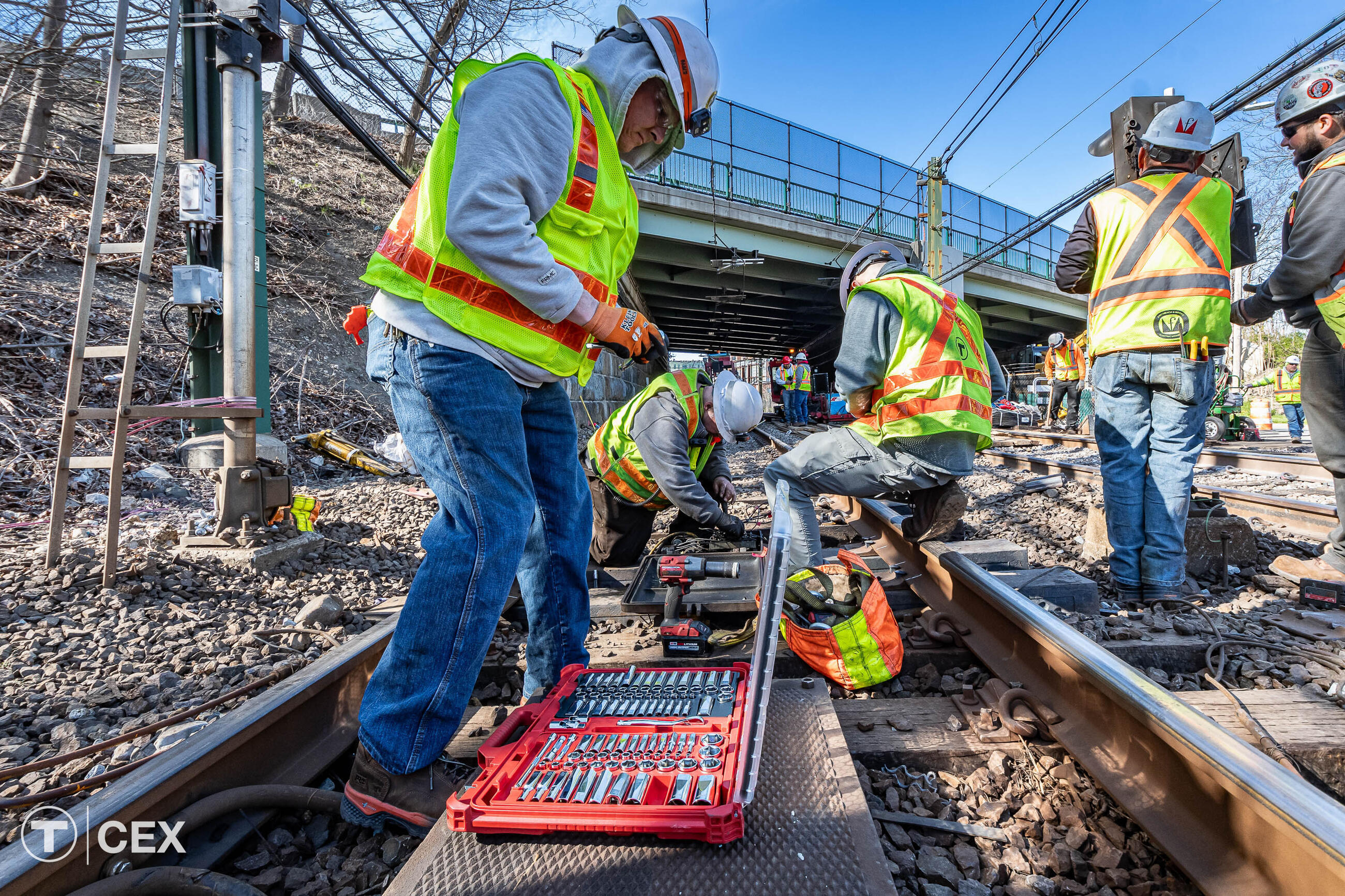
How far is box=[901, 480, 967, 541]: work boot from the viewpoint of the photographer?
3451mm

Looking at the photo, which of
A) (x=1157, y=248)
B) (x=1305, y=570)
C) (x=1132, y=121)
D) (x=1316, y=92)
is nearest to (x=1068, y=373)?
(x=1132, y=121)

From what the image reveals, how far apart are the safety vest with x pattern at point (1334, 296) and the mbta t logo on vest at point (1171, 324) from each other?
2.33 ft

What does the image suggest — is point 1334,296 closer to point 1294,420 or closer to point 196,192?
point 196,192

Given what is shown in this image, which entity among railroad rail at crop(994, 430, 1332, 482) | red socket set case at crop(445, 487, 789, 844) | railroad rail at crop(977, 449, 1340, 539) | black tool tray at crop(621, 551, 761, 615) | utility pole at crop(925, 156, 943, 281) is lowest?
red socket set case at crop(445, 487, 789, 844)

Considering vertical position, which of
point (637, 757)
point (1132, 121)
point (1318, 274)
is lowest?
point (637, 757)

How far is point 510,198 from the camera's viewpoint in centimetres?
163

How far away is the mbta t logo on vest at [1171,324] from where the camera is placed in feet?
10.5

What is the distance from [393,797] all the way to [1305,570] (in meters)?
4.12

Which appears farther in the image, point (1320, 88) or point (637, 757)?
point (1320, 88)

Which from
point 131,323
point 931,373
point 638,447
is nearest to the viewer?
point 931,373

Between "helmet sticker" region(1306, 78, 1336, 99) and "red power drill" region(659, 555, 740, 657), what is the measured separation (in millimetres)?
3677

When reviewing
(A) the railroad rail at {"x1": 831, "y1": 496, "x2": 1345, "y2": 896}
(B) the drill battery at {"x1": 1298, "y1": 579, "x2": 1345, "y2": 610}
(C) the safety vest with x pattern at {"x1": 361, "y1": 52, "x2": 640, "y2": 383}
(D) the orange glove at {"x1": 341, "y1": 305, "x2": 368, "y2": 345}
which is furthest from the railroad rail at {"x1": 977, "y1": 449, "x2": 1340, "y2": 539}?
(D) the orange glove at {"x1": 341, "y1": 305, "x2": 368, "y2": 345}

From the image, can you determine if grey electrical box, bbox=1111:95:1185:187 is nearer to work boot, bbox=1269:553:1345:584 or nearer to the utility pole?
work boot, bbox=1269:553:1345:584

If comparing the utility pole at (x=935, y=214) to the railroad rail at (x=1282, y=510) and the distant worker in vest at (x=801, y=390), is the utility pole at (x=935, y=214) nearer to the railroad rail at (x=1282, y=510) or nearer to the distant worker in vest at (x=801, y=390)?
the distant worker in vest at (x=801, y=390)
